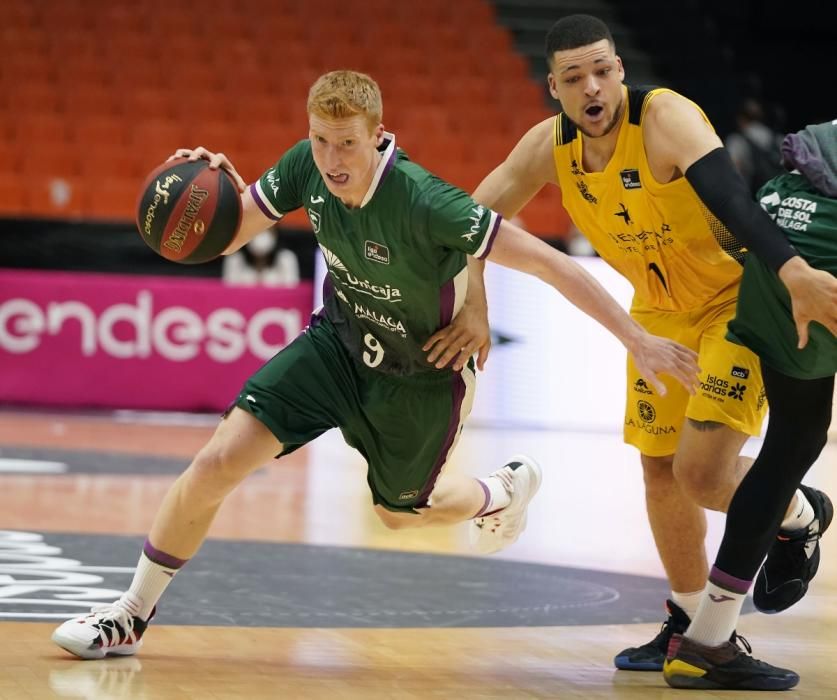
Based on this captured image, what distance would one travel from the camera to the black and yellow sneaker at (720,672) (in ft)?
14.2

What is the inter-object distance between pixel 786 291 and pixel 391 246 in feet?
3.68

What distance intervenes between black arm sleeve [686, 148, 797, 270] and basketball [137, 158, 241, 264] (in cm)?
138

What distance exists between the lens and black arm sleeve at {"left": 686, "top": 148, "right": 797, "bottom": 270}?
395 centimetres

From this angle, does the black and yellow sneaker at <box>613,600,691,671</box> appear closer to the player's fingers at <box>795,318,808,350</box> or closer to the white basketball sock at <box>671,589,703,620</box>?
the white basketball sock at <box>671,589,703,620</box>

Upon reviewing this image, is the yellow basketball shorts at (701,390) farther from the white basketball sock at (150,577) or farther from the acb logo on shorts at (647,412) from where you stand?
the white basketball sock at (150,577)

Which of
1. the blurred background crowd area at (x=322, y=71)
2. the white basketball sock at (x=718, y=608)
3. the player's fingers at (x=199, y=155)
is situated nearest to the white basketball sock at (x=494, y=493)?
the white basketball sock at (x=718, y=608)

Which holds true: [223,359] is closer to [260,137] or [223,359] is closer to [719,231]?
[260,137]

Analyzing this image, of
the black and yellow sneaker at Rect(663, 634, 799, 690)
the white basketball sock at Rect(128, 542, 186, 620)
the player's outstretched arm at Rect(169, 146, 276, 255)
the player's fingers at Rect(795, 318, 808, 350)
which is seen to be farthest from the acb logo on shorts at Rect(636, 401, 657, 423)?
the white basketball sock at Rect(128, 542, 186, 620)

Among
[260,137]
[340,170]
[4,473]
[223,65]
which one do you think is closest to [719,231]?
[340,170]

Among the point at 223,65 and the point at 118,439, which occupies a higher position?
the point at 223,65

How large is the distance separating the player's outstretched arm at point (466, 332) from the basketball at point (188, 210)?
0.72m

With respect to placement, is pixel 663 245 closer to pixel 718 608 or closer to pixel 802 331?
pixel 802 331

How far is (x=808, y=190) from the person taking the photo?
413 centimetres

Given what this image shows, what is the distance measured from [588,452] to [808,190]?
6.60m
